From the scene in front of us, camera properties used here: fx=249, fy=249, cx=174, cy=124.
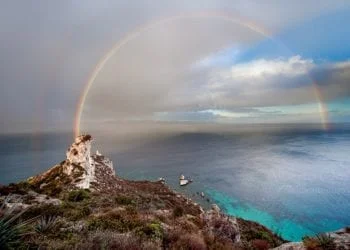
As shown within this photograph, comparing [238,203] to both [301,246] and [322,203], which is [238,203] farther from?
[301,246]

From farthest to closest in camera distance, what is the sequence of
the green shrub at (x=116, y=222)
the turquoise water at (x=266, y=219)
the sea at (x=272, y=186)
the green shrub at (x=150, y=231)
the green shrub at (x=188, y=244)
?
the sea at (x=272, y=186) → the turquoise water at (x=266, y=219) → the green shrub at (x=116, y=222) → the green shrub at (x=150, y=231) → the green shrub at (x=188, y=244)

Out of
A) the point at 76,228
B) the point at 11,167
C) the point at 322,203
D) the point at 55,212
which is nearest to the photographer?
the point at 76,228

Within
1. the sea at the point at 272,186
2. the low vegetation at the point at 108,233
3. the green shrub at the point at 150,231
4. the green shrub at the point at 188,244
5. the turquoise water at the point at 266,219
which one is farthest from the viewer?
the sea at the point at 272,186

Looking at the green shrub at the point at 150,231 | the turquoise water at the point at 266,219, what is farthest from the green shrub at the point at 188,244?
the turquoise water at the point at 266,219

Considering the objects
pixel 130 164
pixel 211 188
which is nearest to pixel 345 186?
pixel 211 188

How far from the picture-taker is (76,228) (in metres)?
8.19

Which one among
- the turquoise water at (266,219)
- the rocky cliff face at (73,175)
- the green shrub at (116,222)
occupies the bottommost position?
the turquoise water at (266,219)

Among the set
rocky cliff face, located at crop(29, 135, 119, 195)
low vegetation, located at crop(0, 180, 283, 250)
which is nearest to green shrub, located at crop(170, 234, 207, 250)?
low vegetation, located at crop(0, 180, 283, 250)

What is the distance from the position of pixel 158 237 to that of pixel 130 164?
13665 centimetres

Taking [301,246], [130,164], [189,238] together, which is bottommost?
[130,164]

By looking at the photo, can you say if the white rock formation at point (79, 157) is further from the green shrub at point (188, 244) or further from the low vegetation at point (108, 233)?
the green shrub at point (188, 244)

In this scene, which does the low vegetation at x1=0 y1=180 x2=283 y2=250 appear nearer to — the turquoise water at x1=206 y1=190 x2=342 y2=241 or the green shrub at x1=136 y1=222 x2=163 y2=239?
the green shrub at x1=136 y1=222 x2=163 y2=239

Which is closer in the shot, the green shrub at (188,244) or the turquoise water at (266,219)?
the green shrub at (188,244)

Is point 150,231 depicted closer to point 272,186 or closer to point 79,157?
point 79,157
